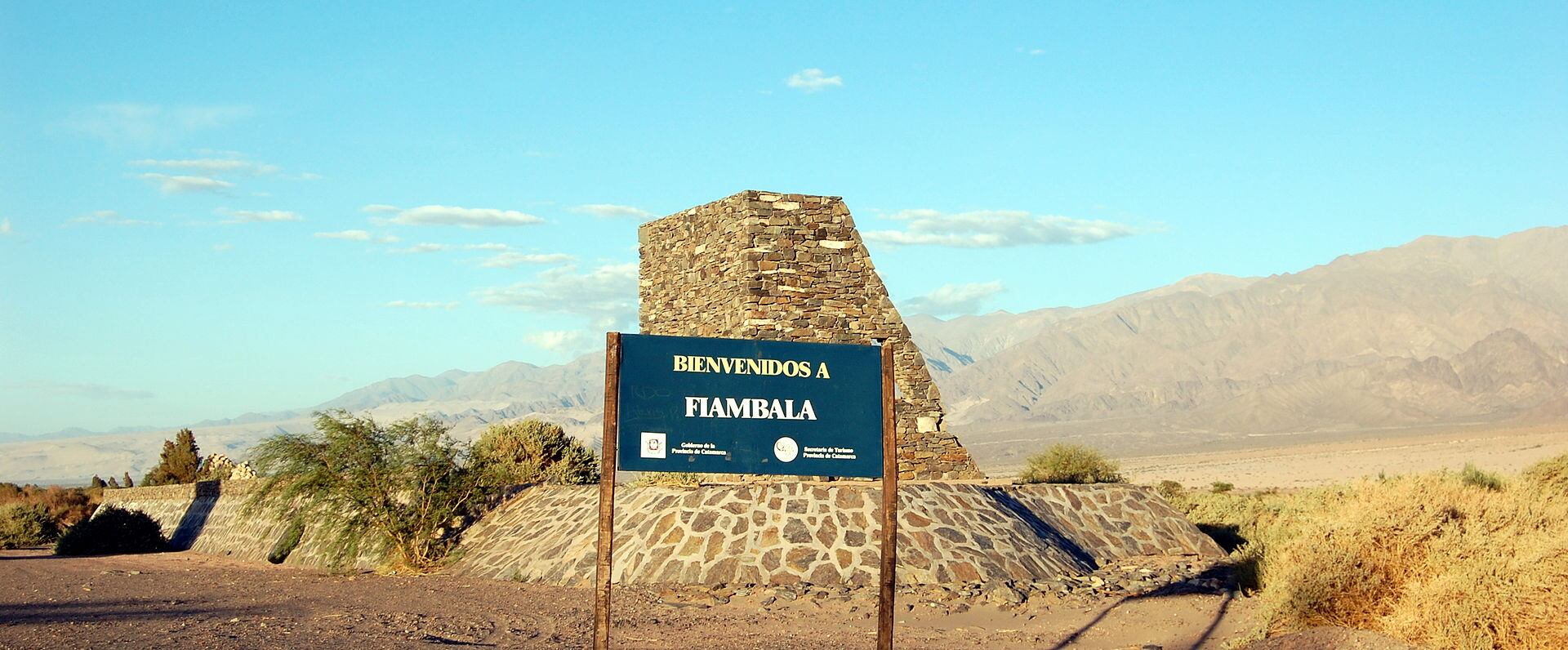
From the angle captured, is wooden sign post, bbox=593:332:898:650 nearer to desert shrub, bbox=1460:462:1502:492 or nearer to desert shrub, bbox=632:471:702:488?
desert shrub, bbox=632:471:702:488

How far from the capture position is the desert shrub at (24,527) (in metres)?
29.7

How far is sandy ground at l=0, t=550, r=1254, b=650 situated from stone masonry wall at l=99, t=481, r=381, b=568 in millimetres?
4265

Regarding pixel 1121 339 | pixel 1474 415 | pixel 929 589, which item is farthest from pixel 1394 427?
pixel 929 589

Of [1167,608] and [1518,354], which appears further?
[1518,354]

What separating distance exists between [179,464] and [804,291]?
2549 cm

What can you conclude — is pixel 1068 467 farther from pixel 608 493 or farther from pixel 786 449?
pixel 608 493

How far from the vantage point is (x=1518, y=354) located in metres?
121

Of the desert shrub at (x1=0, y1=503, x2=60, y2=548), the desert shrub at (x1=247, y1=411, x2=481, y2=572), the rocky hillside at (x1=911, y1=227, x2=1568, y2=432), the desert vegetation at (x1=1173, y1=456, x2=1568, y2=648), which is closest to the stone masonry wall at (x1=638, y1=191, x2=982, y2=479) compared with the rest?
the desert shrub at (x1=247, y1=411, x2=481, y2=572)

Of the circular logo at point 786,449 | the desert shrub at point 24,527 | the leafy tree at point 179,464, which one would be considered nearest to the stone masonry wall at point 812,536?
the circular logo at point 786,449

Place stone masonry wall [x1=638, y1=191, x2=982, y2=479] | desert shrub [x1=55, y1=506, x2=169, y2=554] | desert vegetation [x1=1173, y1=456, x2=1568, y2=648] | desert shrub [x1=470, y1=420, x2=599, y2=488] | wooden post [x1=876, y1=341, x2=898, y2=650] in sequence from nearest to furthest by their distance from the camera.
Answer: wooden post [x1=876, y1=341, x2=898, y2=650], desert vegetation [x1=1173, y1=456, x2=1568, y2=648], stone masonry wall [x1=638, y1=191, x2=982, y2=479], desert shrub [x1=470, y1=420, x2=599, y2=488], desert shrub [x1=55, y1=506, x2=169, y2=554]

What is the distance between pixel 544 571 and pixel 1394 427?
344 feet

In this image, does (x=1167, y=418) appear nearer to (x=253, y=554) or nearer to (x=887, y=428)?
(x=253, y=554)

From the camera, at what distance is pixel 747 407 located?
9844mm

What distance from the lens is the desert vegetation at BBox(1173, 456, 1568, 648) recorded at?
9.97 meters
